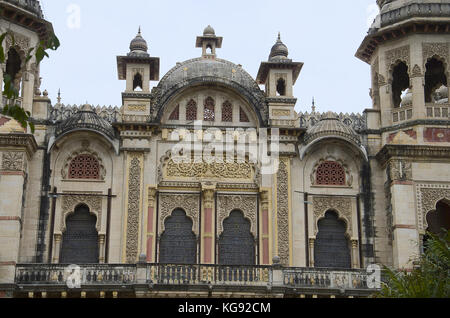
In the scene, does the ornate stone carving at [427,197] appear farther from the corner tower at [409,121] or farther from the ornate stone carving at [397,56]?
the ornate stone carving at [397,56]

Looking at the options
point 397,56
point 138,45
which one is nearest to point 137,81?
point 138,45

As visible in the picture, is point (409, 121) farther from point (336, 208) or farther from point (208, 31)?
point (208, 31)

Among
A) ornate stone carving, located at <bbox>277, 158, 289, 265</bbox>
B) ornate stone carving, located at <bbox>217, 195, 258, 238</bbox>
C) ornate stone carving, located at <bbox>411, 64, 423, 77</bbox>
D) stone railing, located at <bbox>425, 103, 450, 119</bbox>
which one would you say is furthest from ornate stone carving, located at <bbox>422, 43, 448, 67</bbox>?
ornate stone carving, located at <bbox>217, 195, 258, 238</bbox>

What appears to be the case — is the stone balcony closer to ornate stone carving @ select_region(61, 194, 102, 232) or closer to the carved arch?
ornate stone carving @ select_region(61, 194, 102, 232)

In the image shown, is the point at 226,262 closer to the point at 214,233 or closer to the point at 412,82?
the point at 214,233

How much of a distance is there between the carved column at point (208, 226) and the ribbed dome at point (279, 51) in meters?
4.81

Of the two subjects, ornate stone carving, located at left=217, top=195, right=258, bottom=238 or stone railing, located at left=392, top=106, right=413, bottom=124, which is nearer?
ornate stone carving, located at left=217, top=195, right=258, bottom=238

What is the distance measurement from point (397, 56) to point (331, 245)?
627 centimetres

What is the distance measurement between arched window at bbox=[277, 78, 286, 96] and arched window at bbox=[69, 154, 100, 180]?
610 cm

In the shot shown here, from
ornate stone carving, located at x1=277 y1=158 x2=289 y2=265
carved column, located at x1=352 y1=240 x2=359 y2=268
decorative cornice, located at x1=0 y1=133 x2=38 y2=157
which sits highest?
decorative cornice, located at x1=0 y1=133 x2=38 y2=157

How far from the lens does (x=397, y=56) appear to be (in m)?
25.8

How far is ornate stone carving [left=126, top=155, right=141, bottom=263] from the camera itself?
2356 centimetres
